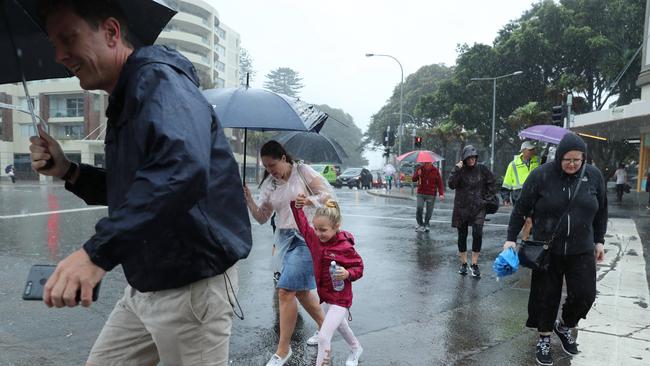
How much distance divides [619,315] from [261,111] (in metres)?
3.91

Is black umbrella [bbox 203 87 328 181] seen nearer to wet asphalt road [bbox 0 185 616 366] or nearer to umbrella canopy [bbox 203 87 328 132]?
umbrella canopy [bbox 203 87 328 132]

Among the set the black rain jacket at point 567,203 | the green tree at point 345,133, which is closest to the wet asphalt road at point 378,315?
the black rain jacket at point 567,203

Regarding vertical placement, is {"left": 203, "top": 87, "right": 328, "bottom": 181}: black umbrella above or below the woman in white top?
above

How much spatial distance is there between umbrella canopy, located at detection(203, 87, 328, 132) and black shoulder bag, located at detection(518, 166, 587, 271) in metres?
2.03

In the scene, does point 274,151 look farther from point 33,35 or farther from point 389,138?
point 389,138

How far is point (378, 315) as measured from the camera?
16.8ft

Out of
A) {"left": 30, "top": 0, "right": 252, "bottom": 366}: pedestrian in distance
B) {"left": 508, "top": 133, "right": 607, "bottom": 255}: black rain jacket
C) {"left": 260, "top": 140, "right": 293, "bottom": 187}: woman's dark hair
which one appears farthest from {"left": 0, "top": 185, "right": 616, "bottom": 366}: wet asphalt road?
{"left": 30, "top": 0, "right": 252, "bottom": 366}: pedestrian in distance

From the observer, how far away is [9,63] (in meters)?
2.19

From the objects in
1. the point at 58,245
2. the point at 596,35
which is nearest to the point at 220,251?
the point at 58,245

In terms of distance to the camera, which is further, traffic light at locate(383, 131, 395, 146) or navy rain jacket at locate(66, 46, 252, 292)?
traffic light at locate(383, 131, 395, 146)

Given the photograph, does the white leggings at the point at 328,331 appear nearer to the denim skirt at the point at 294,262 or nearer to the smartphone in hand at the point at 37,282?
the denim skirt at the point at 294,262

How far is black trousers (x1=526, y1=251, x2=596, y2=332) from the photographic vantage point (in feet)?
12.9

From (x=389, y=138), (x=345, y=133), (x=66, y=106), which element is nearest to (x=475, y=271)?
(x=389, y=138)

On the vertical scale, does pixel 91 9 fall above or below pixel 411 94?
below
